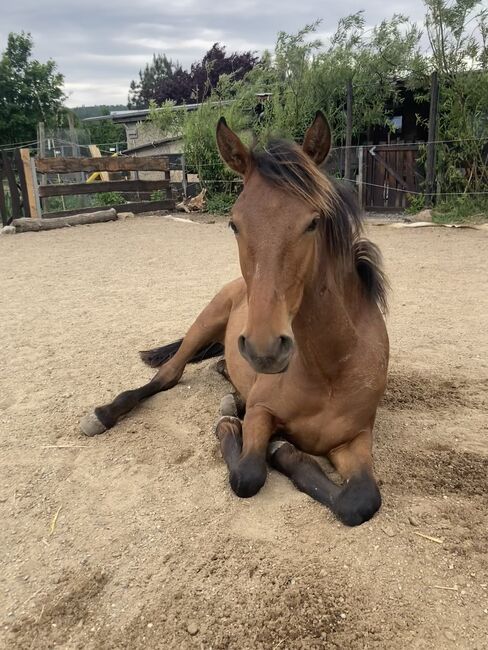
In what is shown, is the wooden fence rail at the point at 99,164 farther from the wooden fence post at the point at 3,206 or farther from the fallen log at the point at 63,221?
the fallen log at the point at 63,221

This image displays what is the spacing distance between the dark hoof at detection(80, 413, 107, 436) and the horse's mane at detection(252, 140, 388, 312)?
1861 millimetres

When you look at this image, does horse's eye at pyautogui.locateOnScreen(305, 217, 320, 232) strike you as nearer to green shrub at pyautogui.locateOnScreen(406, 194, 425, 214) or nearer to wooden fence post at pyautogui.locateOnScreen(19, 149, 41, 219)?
green shrub at pyautogui.locateOnScreen(406, 194, 425, 214)

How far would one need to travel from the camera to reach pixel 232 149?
2.16m

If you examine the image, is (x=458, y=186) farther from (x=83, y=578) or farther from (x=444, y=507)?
(x=83, y=578)

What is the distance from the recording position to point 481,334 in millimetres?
4555

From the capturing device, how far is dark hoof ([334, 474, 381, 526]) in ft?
6.98

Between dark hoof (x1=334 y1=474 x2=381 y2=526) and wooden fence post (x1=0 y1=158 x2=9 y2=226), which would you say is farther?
wooden fence post (x1=0 y1=158 x2=9 y2=226)

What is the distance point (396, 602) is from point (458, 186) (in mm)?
12043

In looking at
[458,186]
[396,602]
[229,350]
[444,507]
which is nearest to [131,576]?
[396,602]

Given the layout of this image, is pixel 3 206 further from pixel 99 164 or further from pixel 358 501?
pixel 358 501

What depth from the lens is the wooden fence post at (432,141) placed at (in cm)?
1162

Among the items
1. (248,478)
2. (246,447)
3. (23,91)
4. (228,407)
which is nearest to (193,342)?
(228,407)

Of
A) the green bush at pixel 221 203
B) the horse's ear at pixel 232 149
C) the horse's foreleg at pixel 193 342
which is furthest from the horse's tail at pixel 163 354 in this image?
the green bush at pixel 221 203

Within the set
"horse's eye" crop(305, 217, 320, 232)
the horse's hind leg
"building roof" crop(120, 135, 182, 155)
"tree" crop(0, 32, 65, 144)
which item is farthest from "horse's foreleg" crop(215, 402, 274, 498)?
"tree" crop(0, 32, 65, 144)
